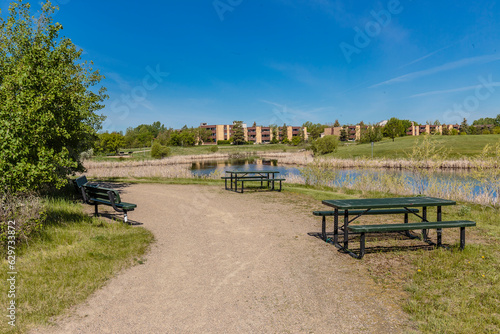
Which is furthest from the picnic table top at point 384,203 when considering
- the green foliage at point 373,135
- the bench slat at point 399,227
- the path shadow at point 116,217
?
the green foliage at point 373,135

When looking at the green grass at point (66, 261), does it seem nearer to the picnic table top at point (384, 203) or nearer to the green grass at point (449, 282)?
the picnic table top at point (384, 203)

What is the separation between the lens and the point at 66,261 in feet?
16.6

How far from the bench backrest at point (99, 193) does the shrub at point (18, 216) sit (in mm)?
1969

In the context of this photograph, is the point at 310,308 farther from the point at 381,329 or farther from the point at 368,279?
the point at 368,279

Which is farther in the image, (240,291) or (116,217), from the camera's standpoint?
(116,217)

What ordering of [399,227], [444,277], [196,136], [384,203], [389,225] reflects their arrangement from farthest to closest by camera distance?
[196,136] → [384,203] → [389,225] → [399,227] → [444,277]

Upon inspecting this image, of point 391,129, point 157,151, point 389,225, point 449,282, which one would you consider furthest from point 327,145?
point 449,282

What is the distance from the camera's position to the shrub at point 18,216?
538 cm

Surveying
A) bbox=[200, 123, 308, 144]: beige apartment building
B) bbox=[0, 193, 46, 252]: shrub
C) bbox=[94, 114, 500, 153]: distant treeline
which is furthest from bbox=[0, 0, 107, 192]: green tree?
bbox=[200, 123, 308, 144]: beige apartment building

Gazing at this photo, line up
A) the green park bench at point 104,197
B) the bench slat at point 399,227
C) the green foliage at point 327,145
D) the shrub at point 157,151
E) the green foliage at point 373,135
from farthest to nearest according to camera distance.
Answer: the green foliage at point 373,135
the green foliage at point 327,145
the shrub at point 157,151
the green park bench at point 104,197
the bench slat at point 399,227

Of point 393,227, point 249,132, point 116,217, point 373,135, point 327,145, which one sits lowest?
point 116,217

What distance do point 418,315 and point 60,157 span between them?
7247 millimetres

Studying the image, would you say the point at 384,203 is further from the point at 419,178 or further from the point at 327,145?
the point at 327,145

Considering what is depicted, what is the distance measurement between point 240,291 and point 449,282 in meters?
3.08
